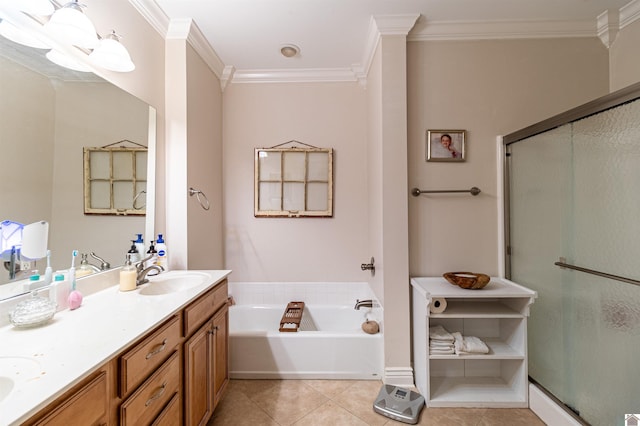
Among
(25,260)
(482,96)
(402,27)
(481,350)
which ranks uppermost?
(402,27)

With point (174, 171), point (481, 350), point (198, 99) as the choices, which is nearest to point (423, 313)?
point (481, 350)

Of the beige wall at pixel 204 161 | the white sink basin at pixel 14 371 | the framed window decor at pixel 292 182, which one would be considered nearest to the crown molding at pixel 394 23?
the framed window decor at pixel 292 182

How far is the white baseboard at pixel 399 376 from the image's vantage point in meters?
1.84

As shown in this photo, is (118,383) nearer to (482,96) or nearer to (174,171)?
(174,171)

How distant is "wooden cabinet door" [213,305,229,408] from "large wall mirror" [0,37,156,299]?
664mm

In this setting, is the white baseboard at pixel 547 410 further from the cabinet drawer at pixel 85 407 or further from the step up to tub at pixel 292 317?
the cabinet drawer at pixel 85 407

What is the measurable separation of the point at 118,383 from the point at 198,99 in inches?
75.3

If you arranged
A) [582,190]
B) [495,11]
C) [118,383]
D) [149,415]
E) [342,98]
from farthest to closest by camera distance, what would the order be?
1. [342,98]
2. [495,11]
3. [582,190]
4. [149,415]
5. [118,383]

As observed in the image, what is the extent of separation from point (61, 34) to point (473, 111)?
2438mm

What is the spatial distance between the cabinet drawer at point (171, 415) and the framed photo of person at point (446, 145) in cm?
204

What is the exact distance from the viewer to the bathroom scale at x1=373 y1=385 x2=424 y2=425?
5.13 feet

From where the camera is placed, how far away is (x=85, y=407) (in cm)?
72

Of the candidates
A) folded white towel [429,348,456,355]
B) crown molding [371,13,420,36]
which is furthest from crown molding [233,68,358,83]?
folded white towel [429,348,456,355]

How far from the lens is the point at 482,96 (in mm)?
1957
